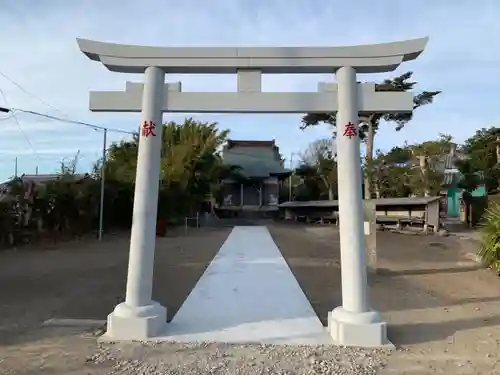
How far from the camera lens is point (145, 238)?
15.7 ft

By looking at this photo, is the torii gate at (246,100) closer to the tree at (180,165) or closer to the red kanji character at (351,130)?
the red kanji character at (351,130)

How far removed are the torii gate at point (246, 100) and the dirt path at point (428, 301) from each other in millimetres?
741

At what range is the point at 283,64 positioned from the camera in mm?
4906

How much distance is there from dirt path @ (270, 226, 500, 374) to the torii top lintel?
2.73 m

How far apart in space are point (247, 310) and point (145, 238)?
163cm

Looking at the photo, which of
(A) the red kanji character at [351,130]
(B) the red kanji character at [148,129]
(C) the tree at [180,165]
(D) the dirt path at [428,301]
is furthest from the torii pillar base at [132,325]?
(C) the tree at [180,165]

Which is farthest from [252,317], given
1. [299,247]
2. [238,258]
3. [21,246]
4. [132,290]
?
[21,246]

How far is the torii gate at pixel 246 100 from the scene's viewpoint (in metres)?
4.71

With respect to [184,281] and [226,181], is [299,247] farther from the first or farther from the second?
[226,181]

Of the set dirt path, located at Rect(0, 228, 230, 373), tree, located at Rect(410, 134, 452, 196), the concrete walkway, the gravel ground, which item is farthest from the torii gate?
tree, located at Rect(410, 134, 452, 196)

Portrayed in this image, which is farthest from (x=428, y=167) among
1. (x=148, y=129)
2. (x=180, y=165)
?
(x=148, y=129)

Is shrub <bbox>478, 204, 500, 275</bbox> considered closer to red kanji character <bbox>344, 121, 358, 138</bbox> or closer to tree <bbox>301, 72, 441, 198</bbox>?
red kanji character <bbox>344, 121, 358, 138</bbox>

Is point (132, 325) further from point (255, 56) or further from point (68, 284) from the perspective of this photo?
point (68, 284)

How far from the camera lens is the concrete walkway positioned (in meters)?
4.67
